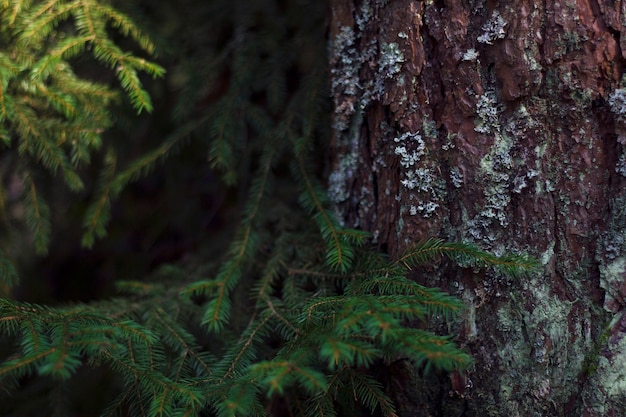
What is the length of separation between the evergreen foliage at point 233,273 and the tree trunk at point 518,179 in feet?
0.36

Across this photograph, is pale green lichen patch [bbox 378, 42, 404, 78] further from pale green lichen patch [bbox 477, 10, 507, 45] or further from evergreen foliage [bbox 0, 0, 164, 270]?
evergreen foliage [bbox 0, 0, 164, 270]

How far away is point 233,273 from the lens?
1678 millimetres

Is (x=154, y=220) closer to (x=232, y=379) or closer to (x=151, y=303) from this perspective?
(x=151, y=303)

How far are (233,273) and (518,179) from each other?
905 millimetres

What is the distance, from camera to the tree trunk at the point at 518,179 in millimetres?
1296

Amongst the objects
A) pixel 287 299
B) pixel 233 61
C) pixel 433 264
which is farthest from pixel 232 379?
pixel 233 61

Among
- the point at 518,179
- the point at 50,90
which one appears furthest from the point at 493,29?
the point at 50,90

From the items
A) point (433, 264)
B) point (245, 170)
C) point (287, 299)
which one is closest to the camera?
point (433, 264)

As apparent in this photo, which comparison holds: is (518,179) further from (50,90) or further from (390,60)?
(50,90)

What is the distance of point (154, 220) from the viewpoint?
2730mm

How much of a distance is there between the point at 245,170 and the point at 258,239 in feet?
1.90

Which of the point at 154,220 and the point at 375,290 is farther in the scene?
the point at 154,220

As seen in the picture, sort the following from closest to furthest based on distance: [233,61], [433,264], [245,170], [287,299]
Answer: [433,264] < [287,299] < [233,61] < [245,170]

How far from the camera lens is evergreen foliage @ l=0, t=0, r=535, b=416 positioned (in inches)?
46.7
